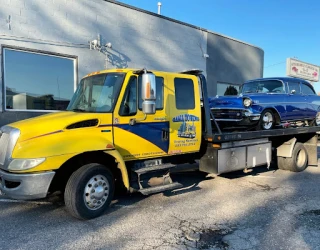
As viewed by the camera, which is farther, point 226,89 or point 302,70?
point 302,70

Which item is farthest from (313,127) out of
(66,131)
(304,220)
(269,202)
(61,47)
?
(61,47)

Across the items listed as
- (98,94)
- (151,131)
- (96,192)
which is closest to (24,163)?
(96,192)

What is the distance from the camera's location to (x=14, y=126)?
4.63 metres

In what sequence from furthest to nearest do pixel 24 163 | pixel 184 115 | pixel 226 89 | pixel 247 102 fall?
pixel 226 89 < pixel 247 102 < pixel 184 115 < pixel 24 163

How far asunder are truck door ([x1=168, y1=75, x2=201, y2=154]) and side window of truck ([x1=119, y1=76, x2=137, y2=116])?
79cm

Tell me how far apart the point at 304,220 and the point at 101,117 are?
3552 mm

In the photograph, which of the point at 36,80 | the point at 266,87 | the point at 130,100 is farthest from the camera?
the point at 36,80

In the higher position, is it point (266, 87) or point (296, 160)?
point (266, 87)

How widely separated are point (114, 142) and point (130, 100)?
0.74 metres

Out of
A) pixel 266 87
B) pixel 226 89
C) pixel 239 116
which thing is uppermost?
pixel 226 89

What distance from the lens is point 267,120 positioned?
790cm

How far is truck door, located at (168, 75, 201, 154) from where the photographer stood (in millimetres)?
5684

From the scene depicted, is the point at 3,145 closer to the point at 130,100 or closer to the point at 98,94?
the point at 98,94

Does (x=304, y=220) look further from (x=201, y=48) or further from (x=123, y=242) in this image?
(x=201, y=48)
